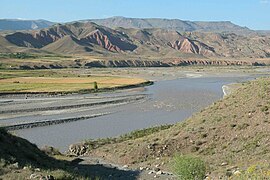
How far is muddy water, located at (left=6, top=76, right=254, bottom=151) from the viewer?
4434cm

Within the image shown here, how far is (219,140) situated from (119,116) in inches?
1251

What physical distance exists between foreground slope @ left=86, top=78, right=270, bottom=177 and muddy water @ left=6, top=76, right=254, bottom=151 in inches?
368

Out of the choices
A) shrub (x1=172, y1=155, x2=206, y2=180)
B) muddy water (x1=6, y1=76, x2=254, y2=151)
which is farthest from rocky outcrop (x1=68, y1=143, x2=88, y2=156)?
shrub (x1=172, y1=155, x2=206, y2=180)

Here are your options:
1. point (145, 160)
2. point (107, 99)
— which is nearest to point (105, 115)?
point (107, 99)

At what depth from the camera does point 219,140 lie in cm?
2864

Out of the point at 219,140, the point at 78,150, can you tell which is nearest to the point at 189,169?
the point at 219,140

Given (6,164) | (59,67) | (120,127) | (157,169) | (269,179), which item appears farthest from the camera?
(59,67)

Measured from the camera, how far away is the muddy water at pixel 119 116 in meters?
44.3

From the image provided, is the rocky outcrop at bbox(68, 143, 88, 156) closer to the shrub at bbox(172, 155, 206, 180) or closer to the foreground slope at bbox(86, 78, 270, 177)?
the foreground slope at bbox(86, 78, 270, 177)

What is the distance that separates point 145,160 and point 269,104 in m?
9.84

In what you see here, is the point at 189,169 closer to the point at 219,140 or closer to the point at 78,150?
the point at 219,140

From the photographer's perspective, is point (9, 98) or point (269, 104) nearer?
point (269, 104)

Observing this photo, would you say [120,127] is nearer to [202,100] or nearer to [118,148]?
[118,148]

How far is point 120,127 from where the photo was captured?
49688 mm
